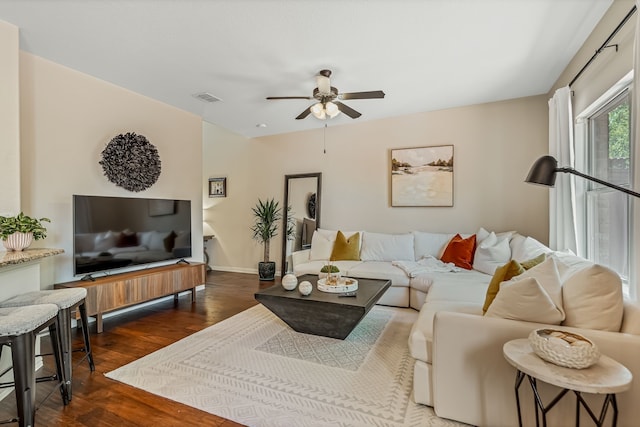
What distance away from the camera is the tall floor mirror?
5.56 m

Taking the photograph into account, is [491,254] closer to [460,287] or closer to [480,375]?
[460,287]

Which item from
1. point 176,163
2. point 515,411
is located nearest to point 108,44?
point 176,163

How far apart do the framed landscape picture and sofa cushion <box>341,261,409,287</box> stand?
1.25 metres

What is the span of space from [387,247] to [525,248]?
174cm

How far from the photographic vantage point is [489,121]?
4.42 meters

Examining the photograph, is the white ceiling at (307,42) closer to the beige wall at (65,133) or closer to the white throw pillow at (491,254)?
the beige wall at (65,133)

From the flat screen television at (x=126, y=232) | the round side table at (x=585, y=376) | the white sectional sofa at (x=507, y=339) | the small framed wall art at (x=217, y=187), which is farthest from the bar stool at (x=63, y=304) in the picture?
the small framed wall art at (x=217, y=187)

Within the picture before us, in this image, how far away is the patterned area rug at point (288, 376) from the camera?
1.80 meters

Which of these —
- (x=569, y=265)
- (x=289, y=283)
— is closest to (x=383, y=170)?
(x=289, y=283)

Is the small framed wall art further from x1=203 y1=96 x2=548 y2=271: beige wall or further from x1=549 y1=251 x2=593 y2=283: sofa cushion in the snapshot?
x1=549 y1=251 x2=593 y2=283: sofa cushion

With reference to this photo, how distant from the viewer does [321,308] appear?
8.84ft

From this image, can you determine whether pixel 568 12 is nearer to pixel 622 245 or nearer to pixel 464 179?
pixel 622 245

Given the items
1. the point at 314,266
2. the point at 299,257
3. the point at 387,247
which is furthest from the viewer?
the point at 299,257

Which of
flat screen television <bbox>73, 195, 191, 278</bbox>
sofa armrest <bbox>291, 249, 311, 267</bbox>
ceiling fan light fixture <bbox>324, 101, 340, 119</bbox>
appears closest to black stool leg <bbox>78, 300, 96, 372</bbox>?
flat screen television <bbox>73, 195, 191, 278</bbox>
